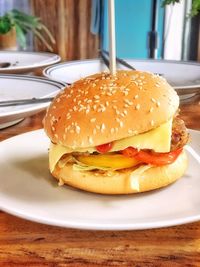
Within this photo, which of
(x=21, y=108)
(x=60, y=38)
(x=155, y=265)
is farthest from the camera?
(x=60, y=38)

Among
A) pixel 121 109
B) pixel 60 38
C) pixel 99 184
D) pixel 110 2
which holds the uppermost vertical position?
pixel 110 2

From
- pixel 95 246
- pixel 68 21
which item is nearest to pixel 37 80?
pixel 95 246

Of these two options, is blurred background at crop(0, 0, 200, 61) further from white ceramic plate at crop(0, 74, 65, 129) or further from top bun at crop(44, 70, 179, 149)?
top bun at crop(44, 70, 179, 149)

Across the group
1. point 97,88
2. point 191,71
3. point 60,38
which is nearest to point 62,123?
point 97,88

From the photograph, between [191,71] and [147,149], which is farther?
[191,71]

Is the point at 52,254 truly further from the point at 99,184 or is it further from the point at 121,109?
the point at 121,109

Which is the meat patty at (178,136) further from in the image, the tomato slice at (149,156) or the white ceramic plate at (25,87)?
the white ceramic plate at (25,87)
